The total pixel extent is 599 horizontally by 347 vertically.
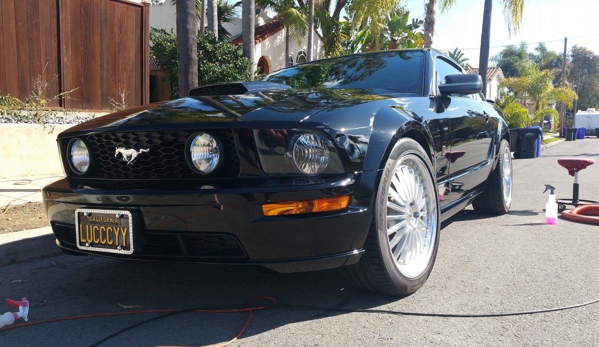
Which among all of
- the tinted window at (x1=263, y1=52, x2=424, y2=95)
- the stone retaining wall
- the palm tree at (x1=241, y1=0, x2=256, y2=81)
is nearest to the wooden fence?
the stone retaining wall

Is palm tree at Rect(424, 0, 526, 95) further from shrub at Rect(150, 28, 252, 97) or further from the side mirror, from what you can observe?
the side mirror

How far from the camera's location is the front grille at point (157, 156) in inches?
95.3

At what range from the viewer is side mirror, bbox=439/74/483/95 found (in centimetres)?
367

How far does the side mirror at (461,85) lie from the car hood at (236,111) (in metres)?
0.81

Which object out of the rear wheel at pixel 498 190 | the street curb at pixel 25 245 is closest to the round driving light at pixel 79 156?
the street curb at pixel 25 245

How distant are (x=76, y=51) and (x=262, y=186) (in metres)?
7.86

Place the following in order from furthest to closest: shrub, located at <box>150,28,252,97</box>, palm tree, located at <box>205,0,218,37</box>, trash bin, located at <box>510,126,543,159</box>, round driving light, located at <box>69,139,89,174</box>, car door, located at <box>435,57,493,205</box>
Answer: palm tree, located at <box>205,0,218,37</box> < shrub, located at <box>150,28,252,97</box> < trash bin, located at <box>510,126,543,159</box> < car door, located at <box>435,57,493,205</box> < round driving light, located at <box>69,139,89,174</box>

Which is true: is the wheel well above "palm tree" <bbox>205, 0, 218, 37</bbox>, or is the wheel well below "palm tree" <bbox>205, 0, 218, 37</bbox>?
below

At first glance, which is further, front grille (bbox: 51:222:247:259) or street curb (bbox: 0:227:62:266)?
street curb (bbox: 0:227:62:266)

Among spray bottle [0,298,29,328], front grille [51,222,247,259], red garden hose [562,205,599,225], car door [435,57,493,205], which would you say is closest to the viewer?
front grille [51,222,247,259]

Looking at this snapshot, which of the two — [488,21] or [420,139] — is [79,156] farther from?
[488,21]

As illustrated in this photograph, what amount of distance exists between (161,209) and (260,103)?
29.0 inches

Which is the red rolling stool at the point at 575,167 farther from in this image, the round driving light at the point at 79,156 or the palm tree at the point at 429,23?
the palm tree at the point at 429,23

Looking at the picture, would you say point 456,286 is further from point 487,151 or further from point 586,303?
point 487,151
